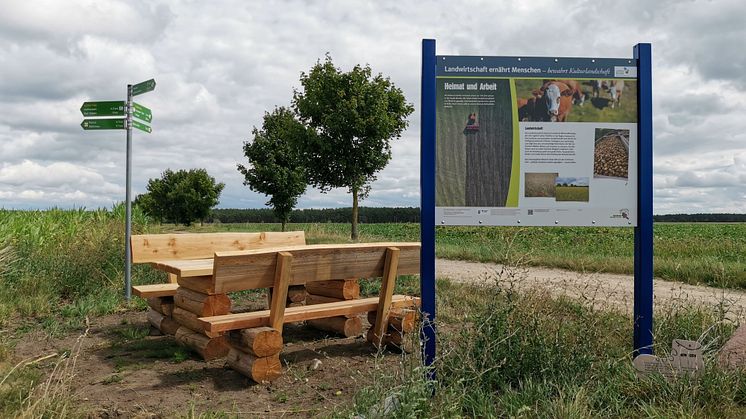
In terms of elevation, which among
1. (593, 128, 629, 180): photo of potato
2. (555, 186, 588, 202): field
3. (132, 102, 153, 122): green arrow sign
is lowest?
(555, 186, 588, 202): field

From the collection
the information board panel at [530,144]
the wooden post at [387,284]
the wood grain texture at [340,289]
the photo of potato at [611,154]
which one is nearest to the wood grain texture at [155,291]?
the wood grain texture at [340,289]

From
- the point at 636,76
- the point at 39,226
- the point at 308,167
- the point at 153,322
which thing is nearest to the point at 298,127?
the point at 308,167

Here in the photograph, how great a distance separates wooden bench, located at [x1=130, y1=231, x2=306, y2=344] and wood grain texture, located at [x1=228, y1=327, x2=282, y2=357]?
0.61 metres

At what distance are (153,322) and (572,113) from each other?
5197 millimetres

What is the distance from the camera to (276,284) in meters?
5.25

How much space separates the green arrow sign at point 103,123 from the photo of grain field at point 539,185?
21.9 ft

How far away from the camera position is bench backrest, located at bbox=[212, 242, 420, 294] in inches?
199

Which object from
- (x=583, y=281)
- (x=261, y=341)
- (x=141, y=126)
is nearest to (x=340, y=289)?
(x=261, y=341)

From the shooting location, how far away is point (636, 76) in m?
5.12

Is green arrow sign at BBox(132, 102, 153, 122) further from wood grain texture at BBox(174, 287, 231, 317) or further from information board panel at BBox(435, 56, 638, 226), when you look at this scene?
information board panel at BBox(435, 56, 638, 226)

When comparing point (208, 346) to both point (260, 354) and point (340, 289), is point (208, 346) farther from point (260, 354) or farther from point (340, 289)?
point (340, 289)

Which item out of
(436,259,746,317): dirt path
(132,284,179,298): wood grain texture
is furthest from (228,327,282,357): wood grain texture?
(436,259,746,317): dirt path

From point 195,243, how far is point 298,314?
267 centimetres

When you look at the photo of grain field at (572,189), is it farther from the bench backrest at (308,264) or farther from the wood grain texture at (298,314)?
the bench backrest at (308,264)
